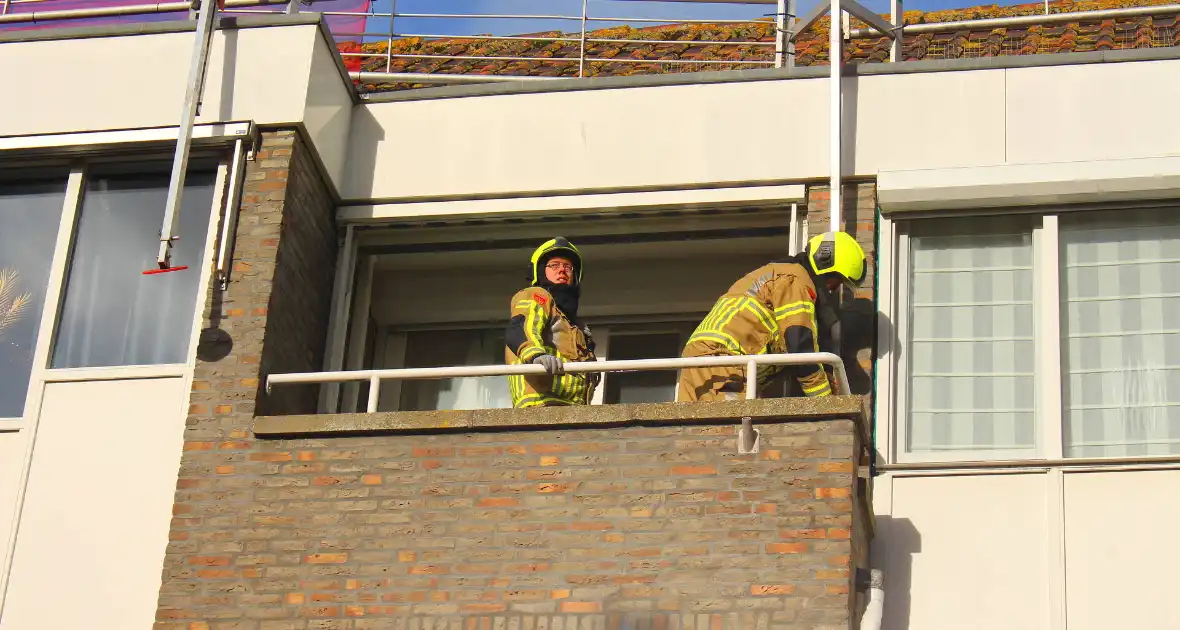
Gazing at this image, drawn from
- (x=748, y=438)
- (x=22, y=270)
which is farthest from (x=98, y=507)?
(x=748, y=438)

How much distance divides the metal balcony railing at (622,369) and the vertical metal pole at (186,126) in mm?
978

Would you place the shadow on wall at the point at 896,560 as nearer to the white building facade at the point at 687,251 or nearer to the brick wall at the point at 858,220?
the white building facade at the point at 687,251

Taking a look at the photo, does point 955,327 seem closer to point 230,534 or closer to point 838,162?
point 838,162

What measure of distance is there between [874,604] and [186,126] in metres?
4.83

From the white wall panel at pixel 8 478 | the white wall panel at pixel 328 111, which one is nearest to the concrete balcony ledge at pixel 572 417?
the white wall panel at pixel 8 478

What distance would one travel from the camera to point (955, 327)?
10.9 meters

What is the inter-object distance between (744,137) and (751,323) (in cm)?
162

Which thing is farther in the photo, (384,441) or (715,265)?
(715,265)

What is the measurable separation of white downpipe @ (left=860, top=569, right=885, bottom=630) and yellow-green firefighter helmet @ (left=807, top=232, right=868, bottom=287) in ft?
5.92

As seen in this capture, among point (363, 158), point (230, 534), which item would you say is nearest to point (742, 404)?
point (230, 534)

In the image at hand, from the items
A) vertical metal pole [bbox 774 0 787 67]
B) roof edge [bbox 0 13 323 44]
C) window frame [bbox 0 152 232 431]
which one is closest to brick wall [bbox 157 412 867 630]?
window frame [bbox 0 152 232 431]

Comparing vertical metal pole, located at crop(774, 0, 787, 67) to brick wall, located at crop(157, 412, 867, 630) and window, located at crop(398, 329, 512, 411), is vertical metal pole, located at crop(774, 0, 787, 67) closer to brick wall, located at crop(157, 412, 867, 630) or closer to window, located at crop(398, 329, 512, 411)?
window, located at crop(398, 329, 512, 411)

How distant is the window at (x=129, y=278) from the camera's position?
1088cm

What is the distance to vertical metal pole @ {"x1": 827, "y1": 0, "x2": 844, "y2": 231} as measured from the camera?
10859 millimetres
